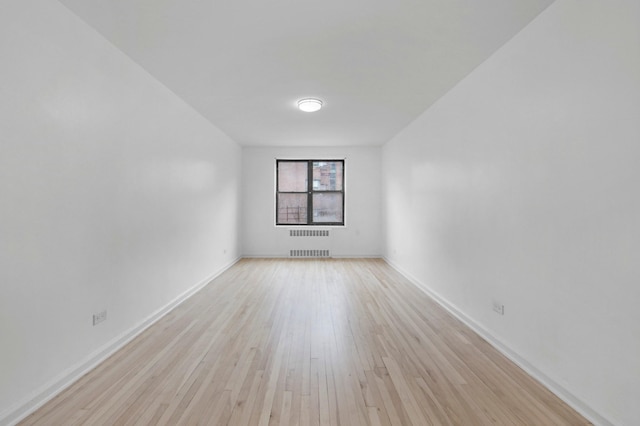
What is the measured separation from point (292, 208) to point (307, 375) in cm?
A: 522

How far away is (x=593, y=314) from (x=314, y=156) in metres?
5.84

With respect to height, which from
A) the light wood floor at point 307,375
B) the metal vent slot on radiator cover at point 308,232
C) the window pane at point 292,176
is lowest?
the light wood floor at point 307,375

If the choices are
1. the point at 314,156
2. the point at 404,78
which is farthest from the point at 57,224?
the point at 314,156

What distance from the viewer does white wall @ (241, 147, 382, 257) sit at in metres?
6.86

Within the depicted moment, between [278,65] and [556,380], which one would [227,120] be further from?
[556,380]

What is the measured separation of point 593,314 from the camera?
1.69 meters

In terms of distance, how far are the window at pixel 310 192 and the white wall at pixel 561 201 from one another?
4024 mm

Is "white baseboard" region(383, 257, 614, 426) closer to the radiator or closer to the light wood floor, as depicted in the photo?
the light wood floor

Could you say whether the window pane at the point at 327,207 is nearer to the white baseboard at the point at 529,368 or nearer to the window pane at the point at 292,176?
the window pane at the point at 292,176

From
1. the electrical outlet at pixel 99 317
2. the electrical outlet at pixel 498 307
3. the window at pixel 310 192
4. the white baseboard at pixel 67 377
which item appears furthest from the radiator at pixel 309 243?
the electrical outlet at pixel 99 317

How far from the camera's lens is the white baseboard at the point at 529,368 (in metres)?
1.65

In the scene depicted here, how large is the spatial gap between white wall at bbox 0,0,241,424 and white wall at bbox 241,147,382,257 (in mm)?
3403

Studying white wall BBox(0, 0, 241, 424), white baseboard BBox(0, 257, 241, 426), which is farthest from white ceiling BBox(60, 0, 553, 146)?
white baseboard BBox(0, 257, 241, 426)

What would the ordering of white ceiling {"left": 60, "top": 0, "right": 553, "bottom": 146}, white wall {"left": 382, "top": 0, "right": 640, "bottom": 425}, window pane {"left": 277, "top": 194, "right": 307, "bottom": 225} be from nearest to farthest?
white wall {"left": 382, "top": 0, "right": 640, "bottom": 425}
white ceiling {"left": 60, "top": 0, "right": 553, "bottom": 146}
window pane {"left": 277, "top": 194, "right": 307, "bottom": 225}
